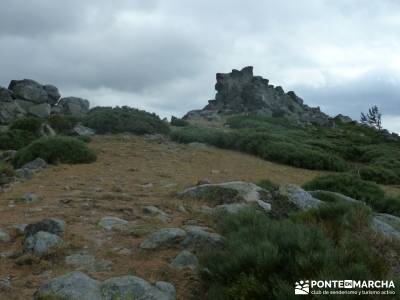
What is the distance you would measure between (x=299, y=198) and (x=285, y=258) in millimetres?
3814

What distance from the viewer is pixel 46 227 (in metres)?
7.44

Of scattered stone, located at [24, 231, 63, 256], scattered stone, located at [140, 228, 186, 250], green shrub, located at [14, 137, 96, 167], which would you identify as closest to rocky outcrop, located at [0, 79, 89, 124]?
green shrub, located at [14, 137, 96, 167]

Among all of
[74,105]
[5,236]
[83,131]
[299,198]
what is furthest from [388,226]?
[74,105]

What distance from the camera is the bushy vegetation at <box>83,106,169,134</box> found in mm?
22642

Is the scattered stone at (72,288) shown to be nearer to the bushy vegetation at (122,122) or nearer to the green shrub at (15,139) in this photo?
the green shrub at (15,139)

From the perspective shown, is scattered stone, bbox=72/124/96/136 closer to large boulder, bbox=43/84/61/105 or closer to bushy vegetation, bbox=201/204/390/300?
large boulder, bbox=43/84/61/105

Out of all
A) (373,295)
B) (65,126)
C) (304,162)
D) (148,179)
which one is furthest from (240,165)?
(373,295)

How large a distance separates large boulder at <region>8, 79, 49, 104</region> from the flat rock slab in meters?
25.8

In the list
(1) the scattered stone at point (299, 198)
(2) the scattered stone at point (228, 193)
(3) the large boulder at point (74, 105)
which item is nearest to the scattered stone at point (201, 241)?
(2) the scattered stone at point (228, 193)

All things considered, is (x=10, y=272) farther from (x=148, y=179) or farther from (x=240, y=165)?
(x=240, y=165)

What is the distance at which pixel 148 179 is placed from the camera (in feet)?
41.0

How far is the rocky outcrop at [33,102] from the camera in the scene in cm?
2650

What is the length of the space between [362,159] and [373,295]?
20030mm

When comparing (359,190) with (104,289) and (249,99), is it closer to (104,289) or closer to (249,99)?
(104,289)
